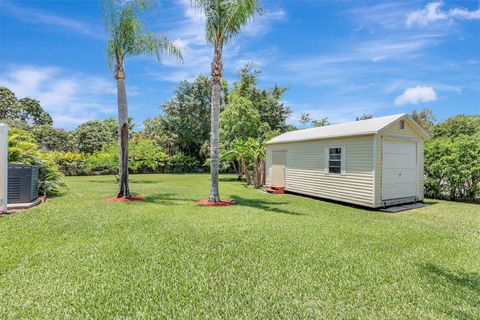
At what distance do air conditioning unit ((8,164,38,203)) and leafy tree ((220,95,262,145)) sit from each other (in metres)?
14.8

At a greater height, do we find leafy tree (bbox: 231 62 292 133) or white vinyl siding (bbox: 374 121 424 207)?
leafy tree (bbox: 231 62 292 133)

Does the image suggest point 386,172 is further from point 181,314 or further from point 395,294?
point 181,314

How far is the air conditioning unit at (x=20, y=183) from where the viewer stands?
24.3ft

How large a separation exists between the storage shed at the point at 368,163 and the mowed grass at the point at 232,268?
2733 millimetres

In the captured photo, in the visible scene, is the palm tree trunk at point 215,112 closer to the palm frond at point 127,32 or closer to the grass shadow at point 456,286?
the palm frond at point 127,32

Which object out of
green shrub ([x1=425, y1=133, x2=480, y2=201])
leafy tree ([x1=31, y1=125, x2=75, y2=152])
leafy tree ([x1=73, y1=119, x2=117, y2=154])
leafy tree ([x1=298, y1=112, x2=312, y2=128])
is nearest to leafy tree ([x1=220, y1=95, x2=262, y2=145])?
green shrub ([x1=425, y1=133, x2=480, y2=201])

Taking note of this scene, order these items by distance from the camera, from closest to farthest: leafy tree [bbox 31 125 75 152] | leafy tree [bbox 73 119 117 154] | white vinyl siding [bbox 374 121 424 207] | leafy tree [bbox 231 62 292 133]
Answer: white vinyl siding [bbox 374 121 424 207]
leafy tree [bbox 231 62 292 133]
leafy tree [bbox 31 125 75 152]
leafy tree [bbox 73 119 117 154]

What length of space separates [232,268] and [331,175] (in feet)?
26.6

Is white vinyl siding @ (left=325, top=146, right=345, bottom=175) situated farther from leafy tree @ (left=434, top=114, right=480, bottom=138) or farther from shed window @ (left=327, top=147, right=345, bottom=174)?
leafy tree @ (left=434, top=114, right=480, bottom=138)

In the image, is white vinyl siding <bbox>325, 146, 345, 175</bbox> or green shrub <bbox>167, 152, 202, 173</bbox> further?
green shrub <bbox>167, 152, 202, 173</bbox>

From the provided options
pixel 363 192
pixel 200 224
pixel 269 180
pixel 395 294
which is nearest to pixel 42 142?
pixel 269 180

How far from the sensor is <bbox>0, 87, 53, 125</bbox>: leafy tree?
1304 inches

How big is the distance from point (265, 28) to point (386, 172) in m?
8.18

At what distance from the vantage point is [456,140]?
11.0 meters
